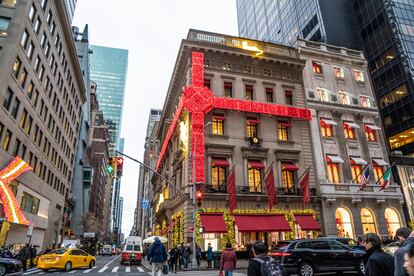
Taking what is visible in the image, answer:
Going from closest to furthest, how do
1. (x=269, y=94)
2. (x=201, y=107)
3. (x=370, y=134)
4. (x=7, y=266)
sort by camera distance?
(x=7, y=266)
(x=201, y=107)
(x=269, y=94)
(x=370, y=134)

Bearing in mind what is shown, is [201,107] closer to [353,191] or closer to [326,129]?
[326,129]

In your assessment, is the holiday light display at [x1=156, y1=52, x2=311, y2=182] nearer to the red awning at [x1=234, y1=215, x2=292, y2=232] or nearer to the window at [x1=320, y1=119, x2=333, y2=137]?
the window at [x1=320, y1=119, x2=333, y2=137]

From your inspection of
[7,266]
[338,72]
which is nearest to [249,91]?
[338,72]

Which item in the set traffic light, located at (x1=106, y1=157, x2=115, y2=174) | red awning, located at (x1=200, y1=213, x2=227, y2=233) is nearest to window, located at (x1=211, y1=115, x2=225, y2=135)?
red awning, located at (x1=200, y1=213, x2=227, y2=233)

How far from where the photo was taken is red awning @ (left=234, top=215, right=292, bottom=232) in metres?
25.9

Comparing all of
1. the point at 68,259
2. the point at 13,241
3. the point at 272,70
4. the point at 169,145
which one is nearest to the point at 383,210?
the point at 272,70

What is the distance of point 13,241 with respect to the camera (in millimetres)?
29875

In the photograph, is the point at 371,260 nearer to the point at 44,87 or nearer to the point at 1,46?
the point at 1,46

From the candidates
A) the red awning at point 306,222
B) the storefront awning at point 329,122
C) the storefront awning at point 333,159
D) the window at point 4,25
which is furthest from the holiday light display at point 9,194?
the storefront awning at point 329,122

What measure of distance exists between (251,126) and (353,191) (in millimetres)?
12298

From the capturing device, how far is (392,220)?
31.5 metres

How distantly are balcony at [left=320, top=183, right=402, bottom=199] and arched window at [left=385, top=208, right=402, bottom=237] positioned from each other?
159 cm

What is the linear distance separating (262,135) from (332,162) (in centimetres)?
800

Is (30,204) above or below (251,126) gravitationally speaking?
below
